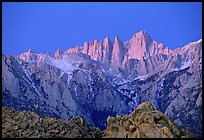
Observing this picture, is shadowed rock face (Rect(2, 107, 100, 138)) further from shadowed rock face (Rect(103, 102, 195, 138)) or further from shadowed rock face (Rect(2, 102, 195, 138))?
shadowed rock face (Rect(103, 102, 195, 138))

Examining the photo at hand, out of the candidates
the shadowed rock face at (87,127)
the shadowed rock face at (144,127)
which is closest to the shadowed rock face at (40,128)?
the shadowed rock face at (87,127)

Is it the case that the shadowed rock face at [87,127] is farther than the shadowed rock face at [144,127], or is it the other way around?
the shadowed rock face at [87,127]

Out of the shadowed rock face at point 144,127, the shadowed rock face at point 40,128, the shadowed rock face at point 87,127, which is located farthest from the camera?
the shadowed rock face at point 40,128

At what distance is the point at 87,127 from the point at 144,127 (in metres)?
9.56

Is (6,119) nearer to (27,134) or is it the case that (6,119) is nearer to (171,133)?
(27,134)

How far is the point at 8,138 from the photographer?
49.0 meters

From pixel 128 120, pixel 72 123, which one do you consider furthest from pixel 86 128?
pixel 128 120

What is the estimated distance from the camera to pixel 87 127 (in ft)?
189

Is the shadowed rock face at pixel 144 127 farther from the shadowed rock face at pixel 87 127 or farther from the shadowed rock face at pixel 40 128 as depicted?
the shadowed rock face at pixel 40 128

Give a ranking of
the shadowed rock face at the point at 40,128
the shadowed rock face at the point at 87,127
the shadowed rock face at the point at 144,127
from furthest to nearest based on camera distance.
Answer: the shadowed rock face at the point at 40,128, the shadowed rock face at the point at 87,127, the shadowed rock face at the point at 144,127

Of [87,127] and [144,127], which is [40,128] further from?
[144,127]

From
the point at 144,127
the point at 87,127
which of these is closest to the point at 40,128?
the point at 87,127

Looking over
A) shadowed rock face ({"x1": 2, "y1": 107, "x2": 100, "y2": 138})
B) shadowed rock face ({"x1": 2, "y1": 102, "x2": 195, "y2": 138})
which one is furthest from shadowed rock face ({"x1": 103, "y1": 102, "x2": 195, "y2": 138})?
shadowed rock face ({"x1": 2, "y1": 107, "x2": 100, "y2": 138})

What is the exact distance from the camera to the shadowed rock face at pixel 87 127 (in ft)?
168
